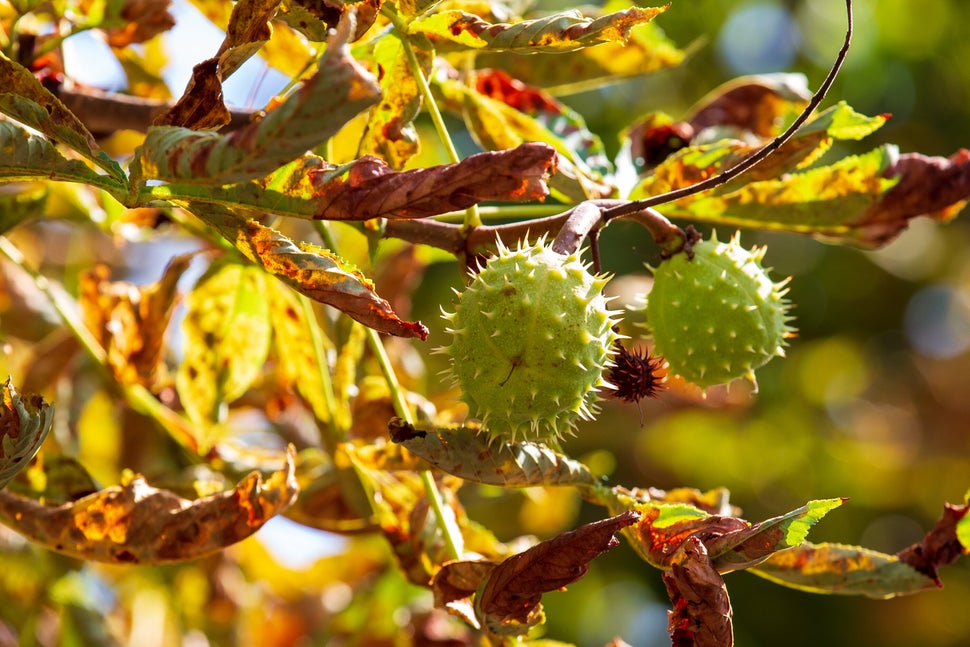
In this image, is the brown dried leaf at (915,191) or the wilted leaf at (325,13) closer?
the wilted leaf at (325,13)

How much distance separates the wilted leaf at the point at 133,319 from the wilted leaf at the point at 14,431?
0.79m

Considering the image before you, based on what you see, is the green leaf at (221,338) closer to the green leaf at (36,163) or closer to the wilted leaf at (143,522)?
the wilted leaf at (143,522)

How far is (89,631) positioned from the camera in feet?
7.33

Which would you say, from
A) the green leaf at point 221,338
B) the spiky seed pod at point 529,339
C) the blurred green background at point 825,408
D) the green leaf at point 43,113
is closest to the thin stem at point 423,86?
the spiky seed pod at point 529,339

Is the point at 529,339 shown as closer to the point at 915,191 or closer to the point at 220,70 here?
the point at 220,70

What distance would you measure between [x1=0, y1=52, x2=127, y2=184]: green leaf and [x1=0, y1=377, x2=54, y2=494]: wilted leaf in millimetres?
293

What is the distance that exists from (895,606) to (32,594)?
13.4 ft

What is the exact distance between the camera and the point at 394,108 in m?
1.54

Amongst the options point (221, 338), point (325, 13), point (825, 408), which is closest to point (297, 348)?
point (221, 338)

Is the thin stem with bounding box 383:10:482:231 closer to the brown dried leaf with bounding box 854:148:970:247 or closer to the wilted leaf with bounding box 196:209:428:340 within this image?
the wilted leaf with bounding box 196:209:428:340

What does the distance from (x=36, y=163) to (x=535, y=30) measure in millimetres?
653

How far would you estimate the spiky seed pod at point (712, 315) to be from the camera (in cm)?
162

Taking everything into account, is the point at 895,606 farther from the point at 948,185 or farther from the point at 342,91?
the point at 342,91

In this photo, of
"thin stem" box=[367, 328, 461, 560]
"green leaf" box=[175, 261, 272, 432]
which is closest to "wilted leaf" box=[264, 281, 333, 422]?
"green leaf" box=[175, 261, 272, 432]
